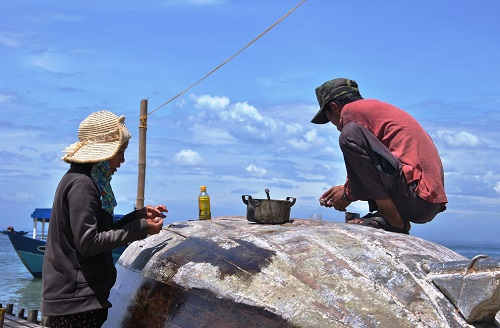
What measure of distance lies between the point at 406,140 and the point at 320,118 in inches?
29.8

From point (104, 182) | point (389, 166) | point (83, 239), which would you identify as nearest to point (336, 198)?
point (389, 166)

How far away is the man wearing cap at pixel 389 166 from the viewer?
4242 millimetres

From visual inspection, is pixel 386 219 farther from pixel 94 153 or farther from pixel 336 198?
pixel 94 153

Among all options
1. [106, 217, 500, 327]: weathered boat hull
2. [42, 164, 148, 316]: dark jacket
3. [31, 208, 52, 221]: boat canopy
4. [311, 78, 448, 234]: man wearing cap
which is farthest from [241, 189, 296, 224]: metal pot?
[31, 208, 52, 221]: boat canopy

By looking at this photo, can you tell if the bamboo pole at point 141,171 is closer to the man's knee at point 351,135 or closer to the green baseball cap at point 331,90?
the green baseball cap at point 331,90

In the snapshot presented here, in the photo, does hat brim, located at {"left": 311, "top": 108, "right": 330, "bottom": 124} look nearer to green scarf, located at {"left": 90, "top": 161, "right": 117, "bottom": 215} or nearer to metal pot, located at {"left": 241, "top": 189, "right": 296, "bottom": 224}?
metal pot, located at {"left": 241, "top": 189, "right": 296, "bottom": 224}

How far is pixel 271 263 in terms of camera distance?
11.4 feet

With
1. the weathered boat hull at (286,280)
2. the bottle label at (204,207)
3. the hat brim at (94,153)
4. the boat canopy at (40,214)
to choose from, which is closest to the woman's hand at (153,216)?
the weathered boat hull at (286,280)

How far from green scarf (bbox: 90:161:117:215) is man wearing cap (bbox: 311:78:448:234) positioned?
149 cm

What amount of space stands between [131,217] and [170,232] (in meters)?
0.32

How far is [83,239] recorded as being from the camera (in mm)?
3477

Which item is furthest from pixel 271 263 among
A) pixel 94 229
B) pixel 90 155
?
pixel 90 155

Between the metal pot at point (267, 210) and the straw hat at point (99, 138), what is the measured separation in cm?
92

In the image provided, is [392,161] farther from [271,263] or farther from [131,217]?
[131,217]
